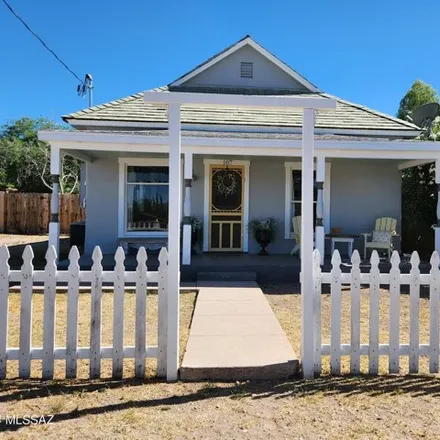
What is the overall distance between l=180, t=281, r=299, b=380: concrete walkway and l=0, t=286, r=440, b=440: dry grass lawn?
0.43 ft

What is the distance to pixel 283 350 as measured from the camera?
380 centimetres

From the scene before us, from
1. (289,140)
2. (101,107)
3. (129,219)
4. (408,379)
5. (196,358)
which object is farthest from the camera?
(101,107)

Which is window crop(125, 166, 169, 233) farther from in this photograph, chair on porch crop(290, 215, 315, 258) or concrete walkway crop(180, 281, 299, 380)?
concrete walkway crop(180, 281, 299, 380)

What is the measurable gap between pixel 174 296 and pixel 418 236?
10694 mm

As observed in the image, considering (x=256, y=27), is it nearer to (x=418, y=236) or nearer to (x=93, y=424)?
(x=418, y=236)

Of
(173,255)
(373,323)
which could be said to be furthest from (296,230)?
(173,255)

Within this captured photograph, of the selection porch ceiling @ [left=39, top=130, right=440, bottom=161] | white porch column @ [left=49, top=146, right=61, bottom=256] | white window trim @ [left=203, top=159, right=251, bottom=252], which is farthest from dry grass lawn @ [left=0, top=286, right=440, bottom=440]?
white window trim @ [left=203, top=159, right=251, bottom=252]

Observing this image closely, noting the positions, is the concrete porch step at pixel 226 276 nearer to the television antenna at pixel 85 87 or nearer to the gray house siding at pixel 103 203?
the gray house siding at pixel 103 203

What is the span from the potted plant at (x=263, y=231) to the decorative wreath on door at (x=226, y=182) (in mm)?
1014

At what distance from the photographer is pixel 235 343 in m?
4.05

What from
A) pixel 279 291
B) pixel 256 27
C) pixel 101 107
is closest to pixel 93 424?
pixel 279 291

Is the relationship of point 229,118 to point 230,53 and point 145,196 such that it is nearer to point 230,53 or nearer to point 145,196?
point 230,53

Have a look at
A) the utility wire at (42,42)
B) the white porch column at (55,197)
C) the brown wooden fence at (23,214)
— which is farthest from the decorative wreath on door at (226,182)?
the brown wooden fence at (23,214)

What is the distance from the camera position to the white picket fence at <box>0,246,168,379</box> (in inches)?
129
